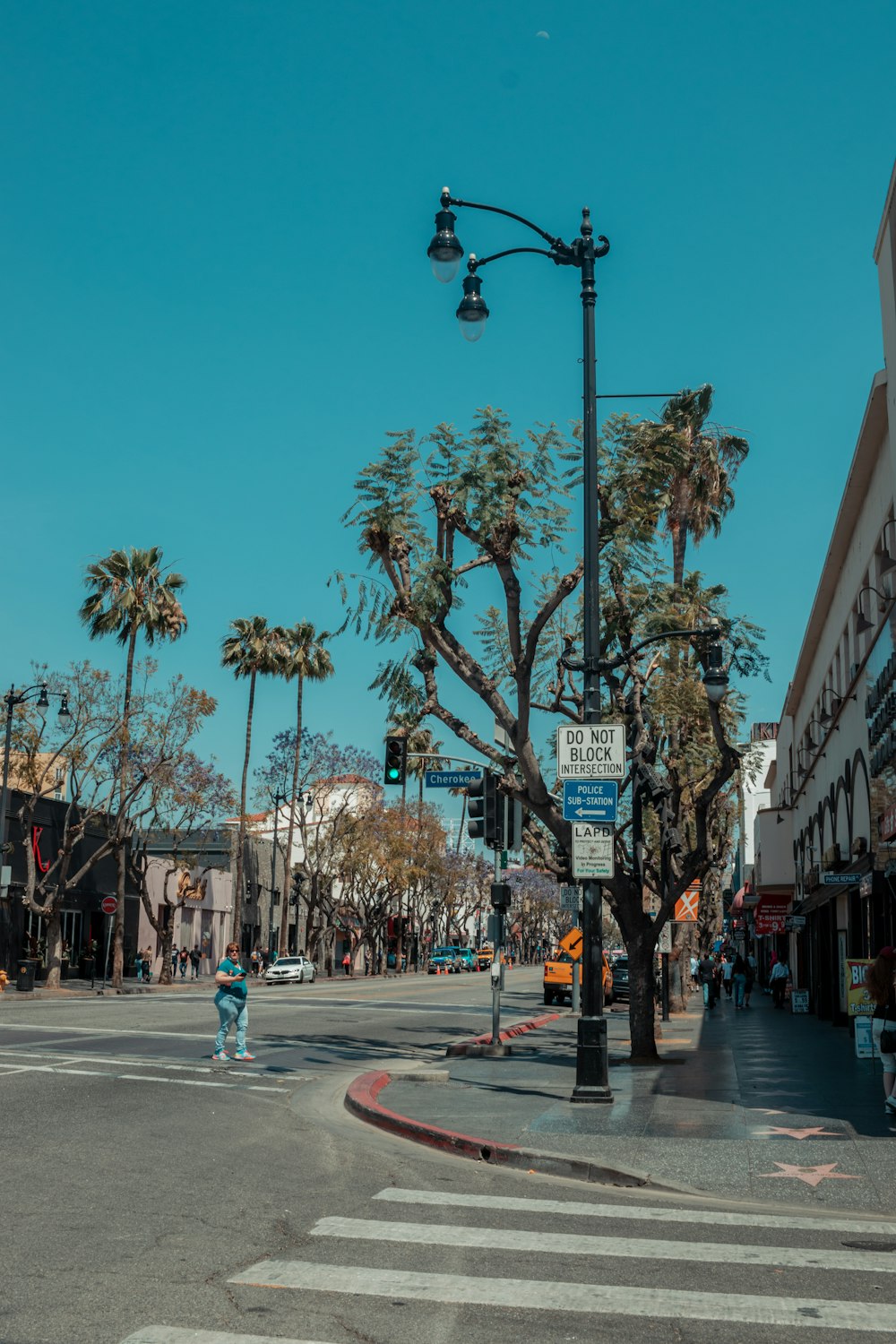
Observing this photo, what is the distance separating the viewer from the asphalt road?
599 centimetres

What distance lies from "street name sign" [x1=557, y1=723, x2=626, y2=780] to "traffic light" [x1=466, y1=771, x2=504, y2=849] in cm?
567

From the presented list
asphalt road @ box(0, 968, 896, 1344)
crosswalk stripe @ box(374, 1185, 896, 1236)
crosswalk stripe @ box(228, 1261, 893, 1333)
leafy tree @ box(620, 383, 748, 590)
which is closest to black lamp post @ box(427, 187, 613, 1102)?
asphalt road @ box(0, 968, 896, 1344)

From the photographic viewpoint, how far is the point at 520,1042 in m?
25.6

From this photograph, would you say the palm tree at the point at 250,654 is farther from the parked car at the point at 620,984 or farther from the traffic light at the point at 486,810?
the traffic light at the point at 486,810

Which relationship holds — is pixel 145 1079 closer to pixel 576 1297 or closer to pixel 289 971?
pixel 576 1297

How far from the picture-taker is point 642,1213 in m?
8.77

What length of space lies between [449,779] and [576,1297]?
14816 mm

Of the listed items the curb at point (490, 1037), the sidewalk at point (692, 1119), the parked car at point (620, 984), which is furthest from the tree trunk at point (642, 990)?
the parked car at point (620, 984)

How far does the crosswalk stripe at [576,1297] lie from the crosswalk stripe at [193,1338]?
86 cm

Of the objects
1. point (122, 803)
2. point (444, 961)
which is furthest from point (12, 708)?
point (444, 961)

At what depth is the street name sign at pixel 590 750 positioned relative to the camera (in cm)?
1507

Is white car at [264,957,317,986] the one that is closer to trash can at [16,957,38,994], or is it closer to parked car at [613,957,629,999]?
parked car at [613,957,629,999]

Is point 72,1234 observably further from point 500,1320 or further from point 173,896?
point 173,896

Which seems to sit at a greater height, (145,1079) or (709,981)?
(709,981)
